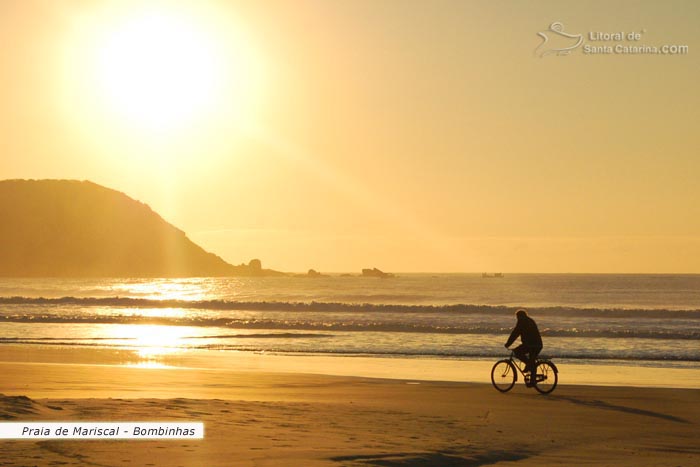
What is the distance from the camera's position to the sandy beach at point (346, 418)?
1160cm

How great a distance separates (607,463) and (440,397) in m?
7.74

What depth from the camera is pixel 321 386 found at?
21531 mm

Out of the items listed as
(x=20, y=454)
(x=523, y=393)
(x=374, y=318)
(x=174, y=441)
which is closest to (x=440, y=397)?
(x=523, y=393)

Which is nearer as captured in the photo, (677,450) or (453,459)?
(453,459)

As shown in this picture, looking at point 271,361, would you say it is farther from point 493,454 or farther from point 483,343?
point 493,454

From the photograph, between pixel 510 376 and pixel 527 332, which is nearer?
pixel 527 332

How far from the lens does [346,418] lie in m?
15.5

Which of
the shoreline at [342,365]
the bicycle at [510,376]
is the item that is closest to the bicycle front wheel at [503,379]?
the bicycle at [510,376]

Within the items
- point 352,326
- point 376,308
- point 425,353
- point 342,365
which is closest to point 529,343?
point 342,365

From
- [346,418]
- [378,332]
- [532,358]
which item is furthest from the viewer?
[378,332]

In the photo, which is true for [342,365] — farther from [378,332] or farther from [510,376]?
[378,332]

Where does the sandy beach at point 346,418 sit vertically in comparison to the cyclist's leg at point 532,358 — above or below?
below

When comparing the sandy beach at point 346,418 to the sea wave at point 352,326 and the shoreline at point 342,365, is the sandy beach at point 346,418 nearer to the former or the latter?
the shoreline at point 342,365

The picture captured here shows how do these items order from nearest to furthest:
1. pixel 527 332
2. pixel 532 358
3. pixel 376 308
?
pixel 527 332, pixel 532 358, pixel 376 308
